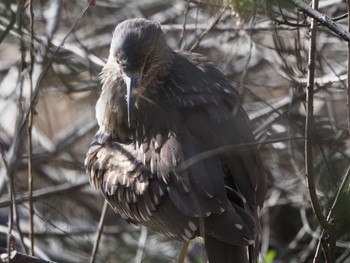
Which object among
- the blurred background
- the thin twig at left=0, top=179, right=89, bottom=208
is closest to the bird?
the blurred background

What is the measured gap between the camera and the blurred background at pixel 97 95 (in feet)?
15.5

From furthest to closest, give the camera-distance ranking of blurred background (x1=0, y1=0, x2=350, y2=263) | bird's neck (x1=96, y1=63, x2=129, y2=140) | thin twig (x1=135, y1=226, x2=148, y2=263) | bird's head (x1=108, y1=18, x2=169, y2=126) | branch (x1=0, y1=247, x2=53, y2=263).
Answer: thin twig (x1=135, y1=226, x2=148, y2=263) < blurred background (x1=0, y1=0, x2=350, y2=263) < bird's neck (x1=96, y1=63, x2=129, y2=140) < bird's head (x1=108, y1=18, x2=169, y2=126) < branch (x1=0, y1=247, x2=53, y2=263)

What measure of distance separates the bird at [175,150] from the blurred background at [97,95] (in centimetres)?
44

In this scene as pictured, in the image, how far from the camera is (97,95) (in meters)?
5.43

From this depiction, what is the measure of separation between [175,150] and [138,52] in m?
0.56

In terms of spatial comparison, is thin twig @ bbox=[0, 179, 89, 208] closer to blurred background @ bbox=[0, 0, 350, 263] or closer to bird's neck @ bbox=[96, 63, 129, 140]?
blurred background @ bbox=[0, 0, 350, 263]

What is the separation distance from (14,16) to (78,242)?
5.75ft

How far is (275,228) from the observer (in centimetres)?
621

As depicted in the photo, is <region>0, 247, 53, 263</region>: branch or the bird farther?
the bird

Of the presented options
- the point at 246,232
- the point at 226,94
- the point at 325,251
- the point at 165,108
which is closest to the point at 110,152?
the point at 165,108

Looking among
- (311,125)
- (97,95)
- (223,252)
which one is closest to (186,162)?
(223,252)

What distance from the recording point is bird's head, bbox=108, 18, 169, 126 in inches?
151

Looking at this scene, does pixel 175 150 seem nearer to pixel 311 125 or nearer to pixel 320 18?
pixel 311 125

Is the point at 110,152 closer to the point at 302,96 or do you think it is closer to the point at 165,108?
the point at 165,108
